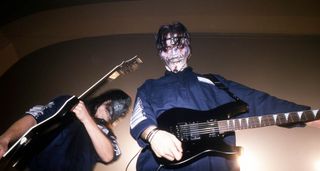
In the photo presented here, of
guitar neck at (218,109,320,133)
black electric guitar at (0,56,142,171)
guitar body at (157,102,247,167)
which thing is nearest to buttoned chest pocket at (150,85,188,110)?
guitar body at (157,102,247,167)

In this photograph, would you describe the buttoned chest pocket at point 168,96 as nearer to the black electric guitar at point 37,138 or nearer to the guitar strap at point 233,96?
the guitar strap at point 233,96

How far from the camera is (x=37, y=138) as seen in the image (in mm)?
1707

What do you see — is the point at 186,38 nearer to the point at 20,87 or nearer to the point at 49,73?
the point at 49,73

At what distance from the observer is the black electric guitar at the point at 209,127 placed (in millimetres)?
1479

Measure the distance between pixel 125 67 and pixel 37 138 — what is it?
2.22 feet

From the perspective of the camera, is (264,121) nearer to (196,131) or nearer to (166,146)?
(196,131)

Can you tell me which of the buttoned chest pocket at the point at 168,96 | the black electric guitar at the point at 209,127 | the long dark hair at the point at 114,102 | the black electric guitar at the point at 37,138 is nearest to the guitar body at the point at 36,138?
the black electric guitar at the point at 37,138

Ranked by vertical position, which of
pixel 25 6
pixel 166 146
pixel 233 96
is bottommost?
pixel 166 146

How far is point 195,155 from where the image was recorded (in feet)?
4.84

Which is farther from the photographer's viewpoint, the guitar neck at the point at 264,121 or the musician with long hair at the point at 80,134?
the musician with long hair at the point at 80,134

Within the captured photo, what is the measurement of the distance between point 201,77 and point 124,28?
2.50 feet

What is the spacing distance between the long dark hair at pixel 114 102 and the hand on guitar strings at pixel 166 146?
345 millimetres

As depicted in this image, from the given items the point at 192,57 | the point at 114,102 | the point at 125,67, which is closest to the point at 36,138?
the point at 114,102

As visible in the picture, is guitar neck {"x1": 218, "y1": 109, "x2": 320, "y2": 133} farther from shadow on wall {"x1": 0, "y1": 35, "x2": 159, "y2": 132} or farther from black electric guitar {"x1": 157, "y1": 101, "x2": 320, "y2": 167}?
shadow on wall {"x1": 0, "y1": 35, "x2": 159, "y2": 132}
